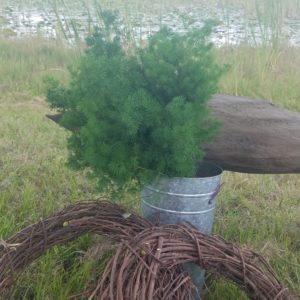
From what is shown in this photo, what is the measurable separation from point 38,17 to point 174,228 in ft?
24.4

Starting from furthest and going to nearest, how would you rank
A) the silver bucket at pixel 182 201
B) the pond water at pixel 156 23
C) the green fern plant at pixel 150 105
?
1. the pond water at pixel 156 23
2. the silver bucket at pixel 182 201
3. the green fern plant at pixel 150 105

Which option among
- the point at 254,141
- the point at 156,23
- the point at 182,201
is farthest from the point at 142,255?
the point at 156,23

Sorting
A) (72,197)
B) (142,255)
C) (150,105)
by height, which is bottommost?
(72,197)

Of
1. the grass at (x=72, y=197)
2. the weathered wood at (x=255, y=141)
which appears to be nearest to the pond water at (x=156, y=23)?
the grass at (x=72, y=197)

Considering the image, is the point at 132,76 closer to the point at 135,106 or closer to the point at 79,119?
the point at 135,106

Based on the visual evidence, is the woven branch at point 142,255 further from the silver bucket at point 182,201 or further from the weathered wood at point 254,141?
the weathered wood at point 254,141

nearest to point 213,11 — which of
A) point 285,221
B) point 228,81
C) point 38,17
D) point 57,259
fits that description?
point 228,81

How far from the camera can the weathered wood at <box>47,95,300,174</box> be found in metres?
2.59

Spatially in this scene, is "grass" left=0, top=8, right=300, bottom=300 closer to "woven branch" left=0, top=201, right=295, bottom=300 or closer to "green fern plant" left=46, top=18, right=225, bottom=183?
"woven branch" left=0, top=201, right=295, bottom=300

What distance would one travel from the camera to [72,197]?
3346 millimetres

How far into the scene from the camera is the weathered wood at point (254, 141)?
8.50 ft

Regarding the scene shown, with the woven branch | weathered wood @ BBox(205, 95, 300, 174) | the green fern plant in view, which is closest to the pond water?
weathered wood @ BBox(205, 95, 300, 174)

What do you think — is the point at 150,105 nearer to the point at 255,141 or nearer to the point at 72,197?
the point at 255,141

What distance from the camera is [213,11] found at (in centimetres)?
701
